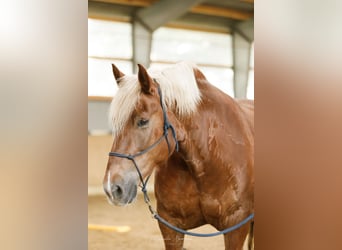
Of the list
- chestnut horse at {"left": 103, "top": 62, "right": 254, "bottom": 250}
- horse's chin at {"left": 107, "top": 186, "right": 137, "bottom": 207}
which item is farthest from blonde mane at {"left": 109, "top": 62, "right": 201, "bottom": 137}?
horse's chin at {"left": 107, "top": 186, "right": 137, "bottom": 207}

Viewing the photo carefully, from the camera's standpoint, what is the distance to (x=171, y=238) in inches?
31.2

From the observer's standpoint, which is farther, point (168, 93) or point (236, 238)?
point (236, 238)

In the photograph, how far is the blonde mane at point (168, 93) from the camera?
0.68m

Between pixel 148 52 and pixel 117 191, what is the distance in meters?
0.26

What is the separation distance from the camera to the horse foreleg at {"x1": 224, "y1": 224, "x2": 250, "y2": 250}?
83 cm

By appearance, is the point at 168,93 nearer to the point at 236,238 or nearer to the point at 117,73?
the point at 117,73

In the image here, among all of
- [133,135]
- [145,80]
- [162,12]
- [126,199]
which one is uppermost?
[162,12]

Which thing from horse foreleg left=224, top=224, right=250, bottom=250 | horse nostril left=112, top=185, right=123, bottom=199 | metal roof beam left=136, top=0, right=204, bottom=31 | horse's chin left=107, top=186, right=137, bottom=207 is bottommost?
horse foreleg left=224, top=224, right=250, bottom=250

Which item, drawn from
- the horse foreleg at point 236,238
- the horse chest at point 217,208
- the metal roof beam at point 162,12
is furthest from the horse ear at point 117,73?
the horse foreleg at point 236,238

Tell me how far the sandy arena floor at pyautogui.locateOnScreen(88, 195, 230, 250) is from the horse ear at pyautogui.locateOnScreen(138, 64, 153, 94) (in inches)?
8.1

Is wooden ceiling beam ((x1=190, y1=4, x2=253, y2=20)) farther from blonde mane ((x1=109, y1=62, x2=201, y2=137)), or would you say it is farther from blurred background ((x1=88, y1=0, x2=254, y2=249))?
blonde mane ((x1=109, y1=62, x2=201, y2=137))

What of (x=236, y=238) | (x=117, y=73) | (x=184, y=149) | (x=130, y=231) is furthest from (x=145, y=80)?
(x=236, y=238)
